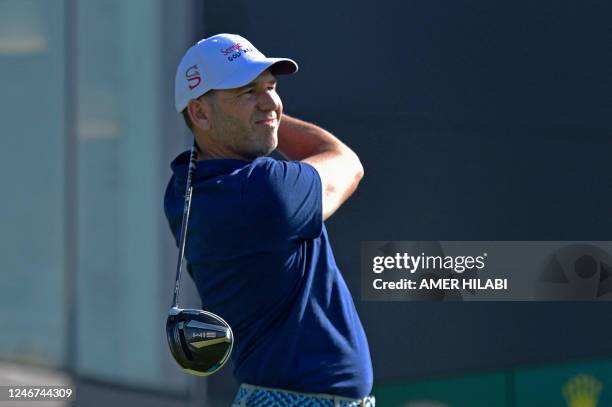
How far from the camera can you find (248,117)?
3240 millimetres

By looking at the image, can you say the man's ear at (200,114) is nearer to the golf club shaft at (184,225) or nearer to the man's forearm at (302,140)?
the golf club shaft at (184,225)

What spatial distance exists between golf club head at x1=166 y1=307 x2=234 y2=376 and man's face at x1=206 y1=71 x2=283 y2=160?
46 cm

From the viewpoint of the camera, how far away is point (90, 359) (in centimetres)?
Answer: 596

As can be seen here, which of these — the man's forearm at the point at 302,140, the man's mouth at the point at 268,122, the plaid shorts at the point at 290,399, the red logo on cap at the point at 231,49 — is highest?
the red logo on cap at the point at 231,49

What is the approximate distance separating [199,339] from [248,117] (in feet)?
1.89

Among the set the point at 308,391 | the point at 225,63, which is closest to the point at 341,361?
the point at 308,391

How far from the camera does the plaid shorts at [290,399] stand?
126 inches
